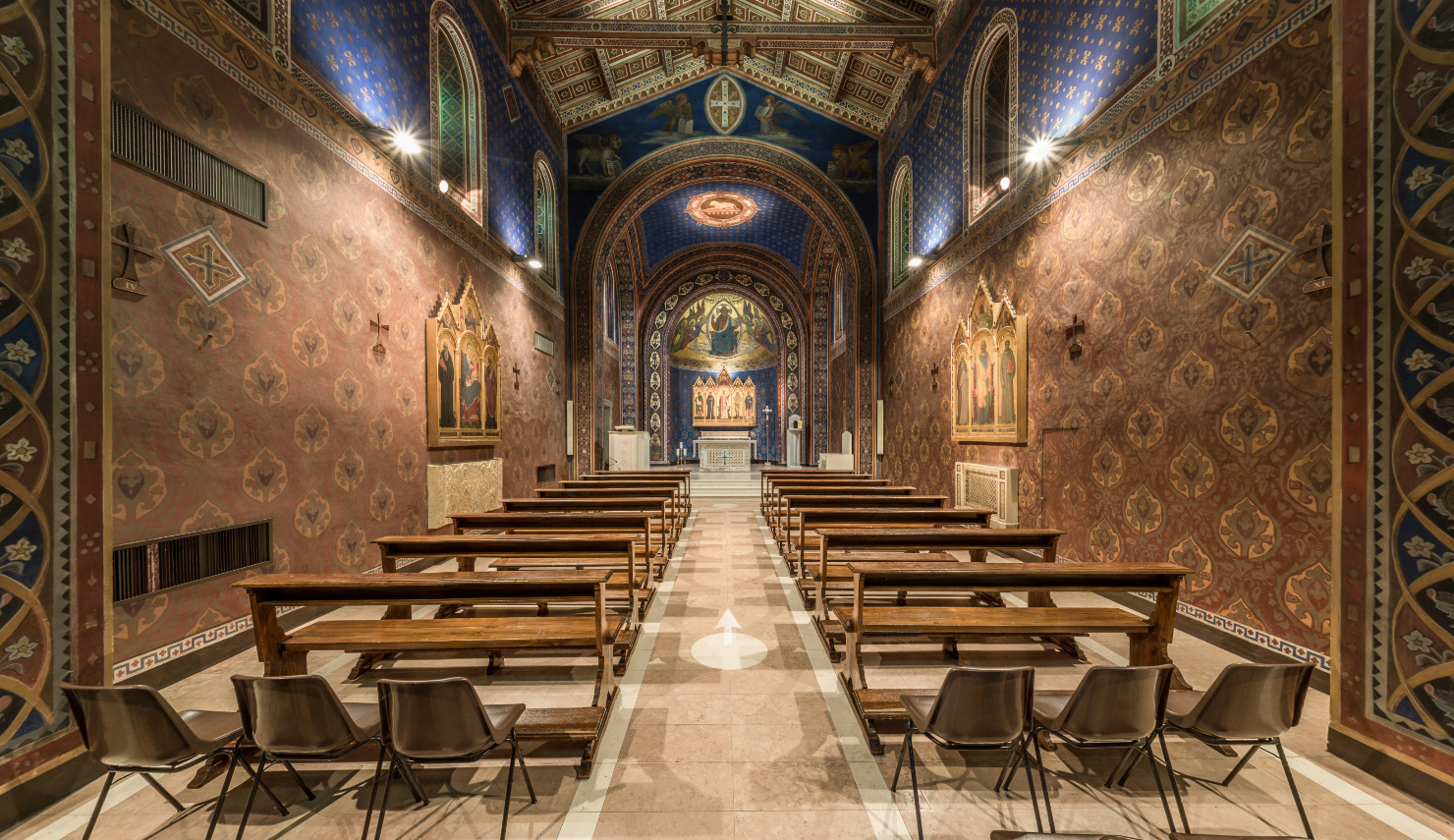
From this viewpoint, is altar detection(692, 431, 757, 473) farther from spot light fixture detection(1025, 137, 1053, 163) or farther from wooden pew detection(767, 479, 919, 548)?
spot light fixture detection(1025, 137, 1053, 163)

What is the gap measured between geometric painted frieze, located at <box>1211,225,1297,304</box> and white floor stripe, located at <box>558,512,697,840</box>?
4.68 m

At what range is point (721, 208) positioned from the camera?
17.3m

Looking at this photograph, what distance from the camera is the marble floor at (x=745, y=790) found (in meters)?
2.12

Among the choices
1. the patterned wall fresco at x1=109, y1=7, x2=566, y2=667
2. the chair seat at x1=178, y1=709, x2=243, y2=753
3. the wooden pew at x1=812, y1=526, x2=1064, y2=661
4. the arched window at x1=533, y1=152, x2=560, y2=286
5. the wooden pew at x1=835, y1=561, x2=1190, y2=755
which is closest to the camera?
the chair seat at x1=178, y1=709, x2=243, y2=753

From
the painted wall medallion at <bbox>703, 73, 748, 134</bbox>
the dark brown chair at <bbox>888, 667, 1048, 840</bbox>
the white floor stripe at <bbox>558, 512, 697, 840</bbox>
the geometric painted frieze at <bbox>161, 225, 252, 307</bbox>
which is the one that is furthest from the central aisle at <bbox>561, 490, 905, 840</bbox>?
the painted wall medallion at <bbox>703, 73, 748, 134</bbox>

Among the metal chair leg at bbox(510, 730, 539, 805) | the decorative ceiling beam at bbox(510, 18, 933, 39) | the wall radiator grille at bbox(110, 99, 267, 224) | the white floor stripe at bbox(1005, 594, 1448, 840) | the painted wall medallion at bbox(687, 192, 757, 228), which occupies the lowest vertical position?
the white floor stripe at bbox(1005, 594, 1448, 840)

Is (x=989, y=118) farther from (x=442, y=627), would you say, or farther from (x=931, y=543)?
(x=442, y=627)

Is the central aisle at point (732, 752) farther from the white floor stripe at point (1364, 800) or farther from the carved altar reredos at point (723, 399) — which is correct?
the carved altar reredos at point (723, 399)

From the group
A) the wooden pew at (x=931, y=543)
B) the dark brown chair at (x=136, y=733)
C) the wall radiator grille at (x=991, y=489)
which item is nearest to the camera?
the dark brown chair at (x=136, y=733)

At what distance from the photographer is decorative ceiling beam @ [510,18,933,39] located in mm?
8633

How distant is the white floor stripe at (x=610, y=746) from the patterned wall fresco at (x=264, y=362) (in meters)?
2.79

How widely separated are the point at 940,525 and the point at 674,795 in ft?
12.9

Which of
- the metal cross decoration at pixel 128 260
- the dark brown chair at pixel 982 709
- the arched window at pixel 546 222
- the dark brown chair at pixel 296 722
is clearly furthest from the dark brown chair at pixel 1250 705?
the arched window at pixel 546 222

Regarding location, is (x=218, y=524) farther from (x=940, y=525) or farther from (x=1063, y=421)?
(x=1063, y=421)
